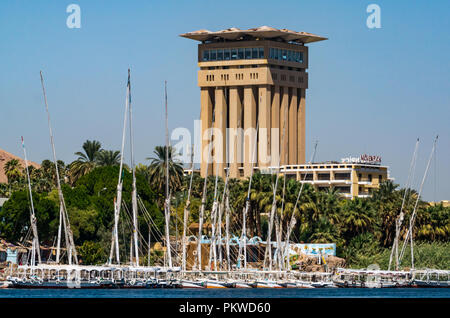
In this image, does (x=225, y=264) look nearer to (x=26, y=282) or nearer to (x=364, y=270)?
(x=364, y=270)

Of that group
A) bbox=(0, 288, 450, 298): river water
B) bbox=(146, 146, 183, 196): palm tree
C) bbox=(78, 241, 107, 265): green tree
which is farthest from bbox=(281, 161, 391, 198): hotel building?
bbox=(78, 241, 107, 265): green tree

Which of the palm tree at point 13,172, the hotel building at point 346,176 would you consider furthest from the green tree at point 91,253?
the hotel building at point 346,176

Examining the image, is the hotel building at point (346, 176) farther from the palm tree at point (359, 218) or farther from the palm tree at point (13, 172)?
the palm tree at point (359, 218)

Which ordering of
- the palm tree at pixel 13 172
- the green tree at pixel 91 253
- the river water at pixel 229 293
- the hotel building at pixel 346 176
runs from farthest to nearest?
the hotel building at pixel 346 176
the palm tree at pixel 13 172
the green tree at pixel 91 253
the river water at pixel 229 293

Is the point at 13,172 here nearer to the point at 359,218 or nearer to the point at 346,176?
the point at 359,218

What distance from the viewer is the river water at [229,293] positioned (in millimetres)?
71375

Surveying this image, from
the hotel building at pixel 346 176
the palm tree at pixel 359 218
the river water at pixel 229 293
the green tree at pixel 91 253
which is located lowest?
the river water at pixel 229 293

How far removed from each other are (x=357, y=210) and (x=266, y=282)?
69.6ft

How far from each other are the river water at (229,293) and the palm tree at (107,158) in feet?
151

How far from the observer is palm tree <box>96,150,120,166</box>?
126 meters

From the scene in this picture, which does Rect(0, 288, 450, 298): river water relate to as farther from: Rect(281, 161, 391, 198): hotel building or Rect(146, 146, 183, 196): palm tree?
Rect(281, 161, 391, 198): hotel building

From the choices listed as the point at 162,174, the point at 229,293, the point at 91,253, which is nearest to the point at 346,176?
the point at 162,174

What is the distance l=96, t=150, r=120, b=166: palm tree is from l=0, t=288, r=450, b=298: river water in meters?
45.9
